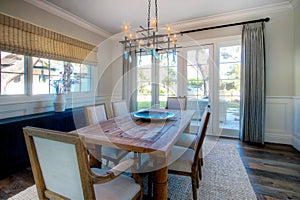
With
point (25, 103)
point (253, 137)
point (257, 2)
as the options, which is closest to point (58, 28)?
point (25, 103)

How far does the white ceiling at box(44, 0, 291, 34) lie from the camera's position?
9.71ft

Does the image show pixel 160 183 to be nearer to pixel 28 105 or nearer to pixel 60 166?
pixel 60 166

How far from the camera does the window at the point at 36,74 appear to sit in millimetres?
2574

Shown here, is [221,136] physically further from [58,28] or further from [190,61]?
[58,28]

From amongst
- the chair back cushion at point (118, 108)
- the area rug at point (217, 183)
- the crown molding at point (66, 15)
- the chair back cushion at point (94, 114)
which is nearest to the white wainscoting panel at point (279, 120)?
the area rug at point (217, 183)

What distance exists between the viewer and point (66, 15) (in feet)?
11.1

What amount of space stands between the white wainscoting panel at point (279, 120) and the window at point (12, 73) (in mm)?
4719

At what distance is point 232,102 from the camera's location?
367cm

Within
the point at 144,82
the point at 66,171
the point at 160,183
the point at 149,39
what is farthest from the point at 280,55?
the point at 66,171

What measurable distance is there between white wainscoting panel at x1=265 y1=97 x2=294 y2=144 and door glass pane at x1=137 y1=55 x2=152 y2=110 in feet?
8.95

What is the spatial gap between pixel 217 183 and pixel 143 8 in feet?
10.6

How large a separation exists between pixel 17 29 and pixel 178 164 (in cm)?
309

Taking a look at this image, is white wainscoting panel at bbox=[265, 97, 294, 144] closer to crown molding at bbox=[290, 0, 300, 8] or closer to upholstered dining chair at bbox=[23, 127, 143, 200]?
crown molding at bbox=[290, 0, 300, 8]

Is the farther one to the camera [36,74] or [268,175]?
[36,74]
